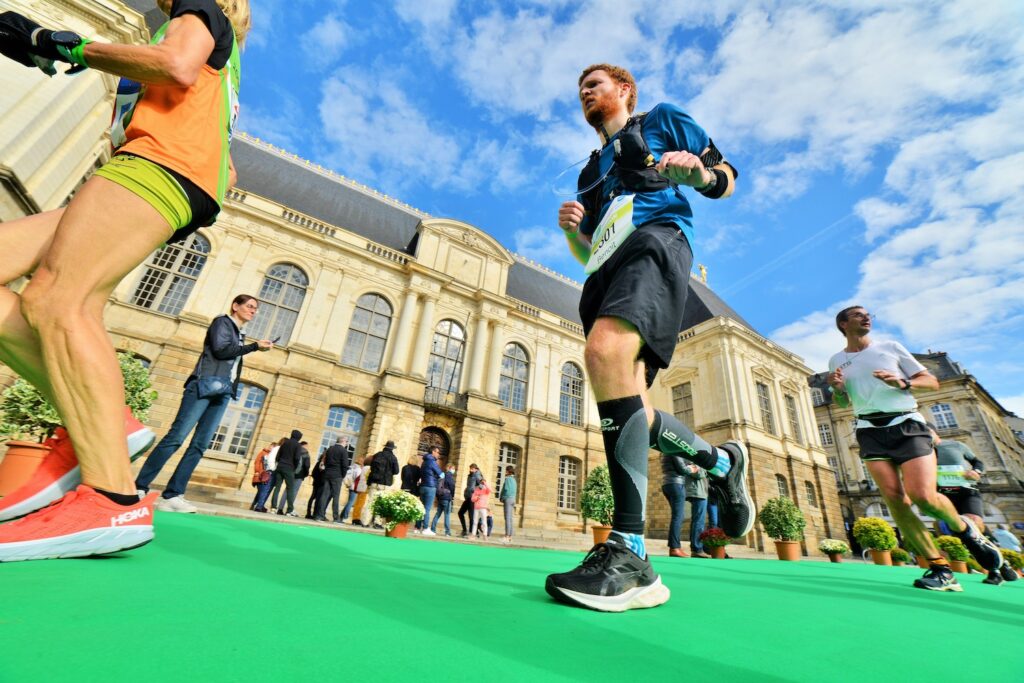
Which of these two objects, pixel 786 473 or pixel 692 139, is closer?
pixel 692 139

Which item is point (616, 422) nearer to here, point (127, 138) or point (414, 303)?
point (127, 138)

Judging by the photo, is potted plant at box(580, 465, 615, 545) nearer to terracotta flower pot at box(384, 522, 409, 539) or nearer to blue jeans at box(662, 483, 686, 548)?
blue jeans at box(662, 483, 686, 548)

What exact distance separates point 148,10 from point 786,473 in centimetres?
2942

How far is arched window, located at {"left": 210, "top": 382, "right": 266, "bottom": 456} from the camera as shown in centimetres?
1241

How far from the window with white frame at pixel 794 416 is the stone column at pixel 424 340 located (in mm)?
18144

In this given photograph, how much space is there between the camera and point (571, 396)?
20.0 meters

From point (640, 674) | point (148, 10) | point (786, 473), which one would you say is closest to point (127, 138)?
point (640, 674)

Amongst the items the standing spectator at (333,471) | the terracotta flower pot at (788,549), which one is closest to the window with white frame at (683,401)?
the terracotta flower pot at (788,549)

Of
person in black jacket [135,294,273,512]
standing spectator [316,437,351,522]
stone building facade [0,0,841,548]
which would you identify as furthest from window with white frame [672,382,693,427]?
person in black jacket [135,294,273,512]

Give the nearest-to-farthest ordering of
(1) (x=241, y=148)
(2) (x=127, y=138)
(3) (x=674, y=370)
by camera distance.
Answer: (2) (x=127, y=138) → (1) (x=241, y=148) → (3) (x=674, y=370)

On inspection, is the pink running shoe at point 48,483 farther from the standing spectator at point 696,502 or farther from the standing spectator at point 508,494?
the standing spectator at point 508,494

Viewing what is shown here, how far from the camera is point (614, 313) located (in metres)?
1.69

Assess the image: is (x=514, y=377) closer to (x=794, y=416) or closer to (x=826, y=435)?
(x=794, y=416)

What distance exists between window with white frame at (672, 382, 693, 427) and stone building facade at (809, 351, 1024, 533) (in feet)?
53.9
